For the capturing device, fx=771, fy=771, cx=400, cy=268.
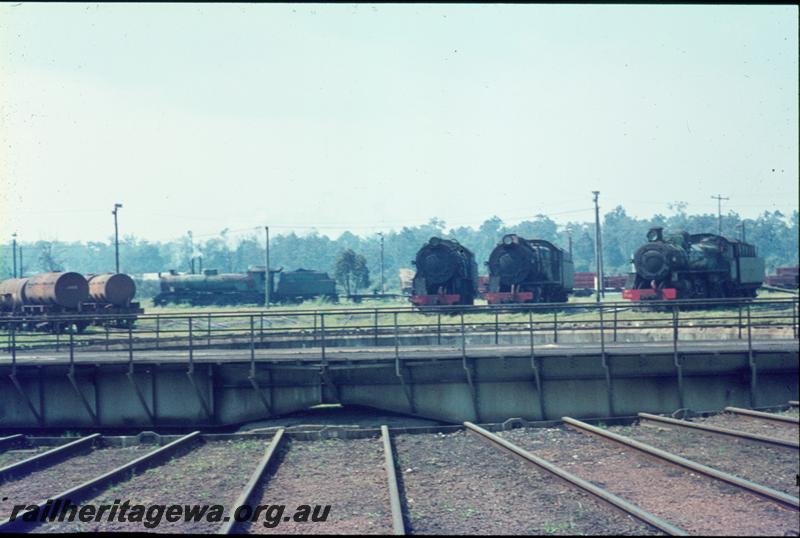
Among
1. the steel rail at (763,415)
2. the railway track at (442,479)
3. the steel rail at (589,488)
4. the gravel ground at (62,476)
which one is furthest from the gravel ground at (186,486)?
the steel rail at (763,415)

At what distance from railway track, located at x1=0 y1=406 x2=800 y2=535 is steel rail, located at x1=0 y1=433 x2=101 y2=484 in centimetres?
3

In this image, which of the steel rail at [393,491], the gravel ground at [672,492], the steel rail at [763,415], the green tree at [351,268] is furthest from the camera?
the green tree at [351,268]

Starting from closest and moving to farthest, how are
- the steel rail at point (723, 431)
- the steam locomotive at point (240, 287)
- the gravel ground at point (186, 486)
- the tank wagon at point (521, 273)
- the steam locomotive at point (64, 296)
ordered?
the gravel ground at point (186, 486) → the steel rail at point (723, 431) → the tank wagon at point (521, 273) → the steam locomotive at point (64, 296) → the steam locomotive at point (240, 287)

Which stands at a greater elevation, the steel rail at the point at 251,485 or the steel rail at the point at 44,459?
the steel rail at the point at 251,485

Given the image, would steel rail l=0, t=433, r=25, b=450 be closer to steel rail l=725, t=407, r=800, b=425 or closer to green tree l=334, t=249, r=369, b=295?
steel rail l=725, t=407, r=800, b=425

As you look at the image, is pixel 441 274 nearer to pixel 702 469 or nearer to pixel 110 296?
pixel 110 296

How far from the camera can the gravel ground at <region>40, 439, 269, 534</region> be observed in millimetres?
7938

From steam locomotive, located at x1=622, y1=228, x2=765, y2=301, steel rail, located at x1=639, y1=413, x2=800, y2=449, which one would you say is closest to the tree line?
steam locomotive, located at x1=622, y1=228, x2=765, y2=301

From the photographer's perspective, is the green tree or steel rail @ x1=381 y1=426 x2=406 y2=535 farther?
the green tree

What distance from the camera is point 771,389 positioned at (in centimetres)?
1535

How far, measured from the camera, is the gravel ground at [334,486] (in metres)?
7.82

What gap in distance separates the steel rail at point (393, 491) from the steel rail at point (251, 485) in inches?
62.8

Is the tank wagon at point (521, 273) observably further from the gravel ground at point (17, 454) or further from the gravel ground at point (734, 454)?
the gravel ground at point (17, 454)

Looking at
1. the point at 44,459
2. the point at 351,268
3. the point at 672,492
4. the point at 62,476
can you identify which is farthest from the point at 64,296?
the point at 672,492
